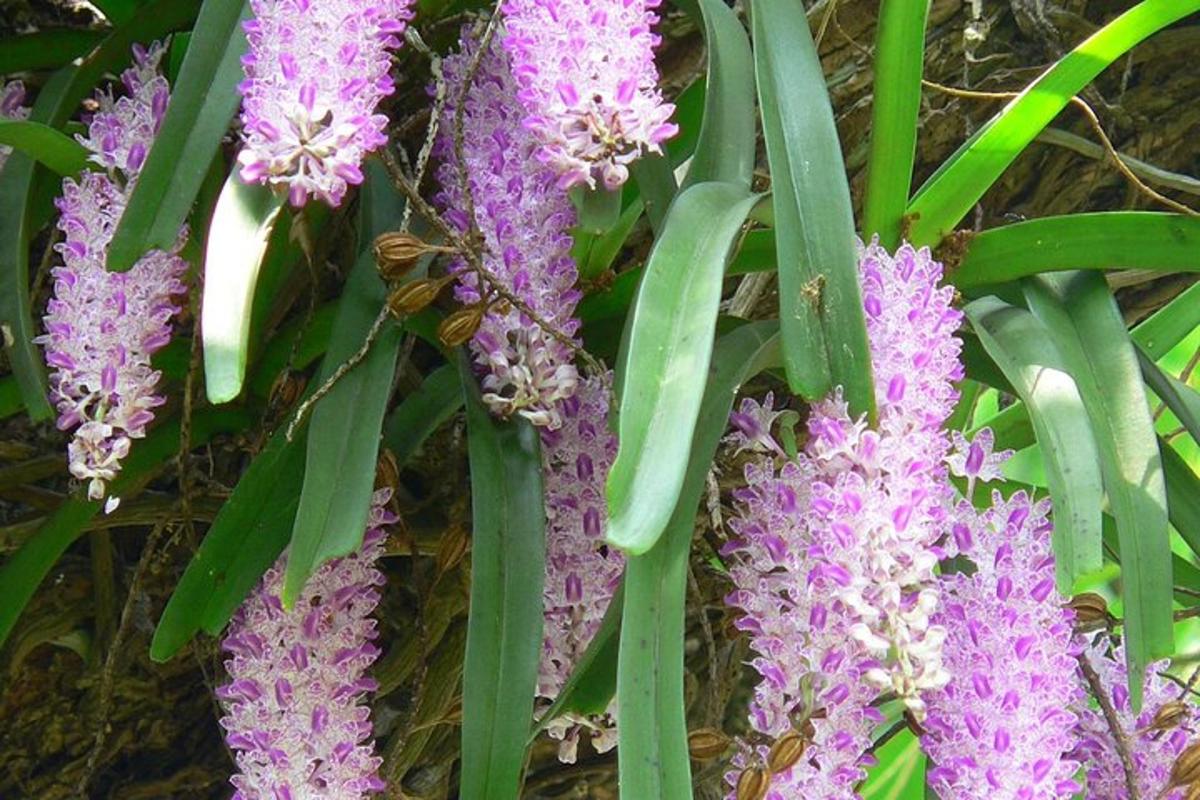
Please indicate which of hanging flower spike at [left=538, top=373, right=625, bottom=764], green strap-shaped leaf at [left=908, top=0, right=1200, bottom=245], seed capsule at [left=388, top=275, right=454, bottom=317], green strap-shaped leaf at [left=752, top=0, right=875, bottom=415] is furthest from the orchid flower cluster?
green strap-shaped leaf at [left=908, top=0, right=1200, bottom=245]

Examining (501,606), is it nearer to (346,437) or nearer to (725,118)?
(346,437)

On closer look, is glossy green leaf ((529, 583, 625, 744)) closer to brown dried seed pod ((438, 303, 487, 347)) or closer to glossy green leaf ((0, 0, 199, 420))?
brown dried seed pod ((438, 303, 487, 347))

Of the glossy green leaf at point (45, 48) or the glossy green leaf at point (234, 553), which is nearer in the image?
the glossy green leaf at point (234, 553)

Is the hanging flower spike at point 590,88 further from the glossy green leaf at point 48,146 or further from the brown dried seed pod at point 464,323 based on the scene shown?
the glossy green leaf at point 48,146

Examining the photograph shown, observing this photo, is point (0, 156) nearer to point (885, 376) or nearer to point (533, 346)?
point (533, 346)

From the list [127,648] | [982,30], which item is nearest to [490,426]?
[127,648]

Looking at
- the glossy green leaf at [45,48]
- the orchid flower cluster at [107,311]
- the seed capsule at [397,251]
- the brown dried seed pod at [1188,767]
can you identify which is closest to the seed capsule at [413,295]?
the seed capsule at [397,251]

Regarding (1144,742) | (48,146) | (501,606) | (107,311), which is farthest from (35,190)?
(1144,742)
